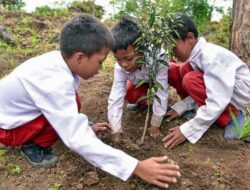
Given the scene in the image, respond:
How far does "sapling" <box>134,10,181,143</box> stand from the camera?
2908 millimetres

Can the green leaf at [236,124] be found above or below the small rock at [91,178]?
above

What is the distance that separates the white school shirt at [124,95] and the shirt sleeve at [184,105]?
247 mm

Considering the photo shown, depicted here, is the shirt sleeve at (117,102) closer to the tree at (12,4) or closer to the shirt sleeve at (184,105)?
the shirt sleeve at (184,105)

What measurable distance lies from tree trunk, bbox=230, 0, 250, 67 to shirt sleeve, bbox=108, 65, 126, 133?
1490 millimetres

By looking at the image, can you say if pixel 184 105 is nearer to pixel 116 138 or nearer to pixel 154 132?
pixel 154 132

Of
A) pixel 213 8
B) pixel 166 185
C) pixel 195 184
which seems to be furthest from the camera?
pixel 213 8

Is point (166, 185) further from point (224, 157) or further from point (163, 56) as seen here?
point (163, 56)

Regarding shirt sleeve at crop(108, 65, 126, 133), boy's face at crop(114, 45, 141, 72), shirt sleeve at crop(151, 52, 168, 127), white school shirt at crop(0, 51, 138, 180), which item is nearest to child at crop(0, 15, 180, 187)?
white school shirt at crop(0, 51, 138, 180)

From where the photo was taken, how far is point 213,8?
704 centimetres

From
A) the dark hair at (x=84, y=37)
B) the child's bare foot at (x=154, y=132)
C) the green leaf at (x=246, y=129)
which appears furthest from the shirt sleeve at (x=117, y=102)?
the green leaf at (x=246, y=129)

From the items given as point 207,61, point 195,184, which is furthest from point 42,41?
point 195,184

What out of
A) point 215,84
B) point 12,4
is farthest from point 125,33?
point 12,4

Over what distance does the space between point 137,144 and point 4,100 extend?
1011mm

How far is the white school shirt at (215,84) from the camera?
310 centimetres
